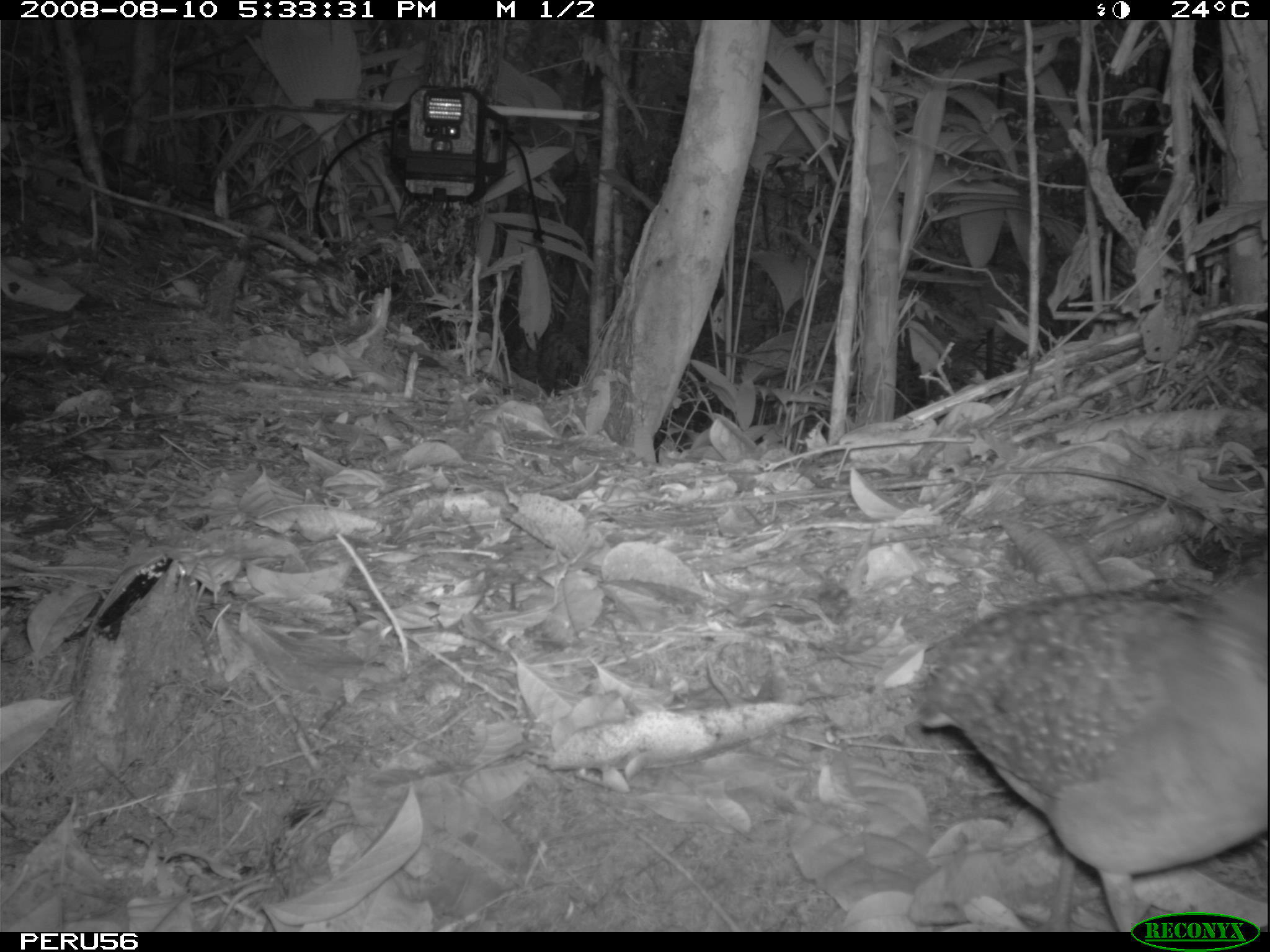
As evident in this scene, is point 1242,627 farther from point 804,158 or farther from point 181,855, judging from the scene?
point 804,158

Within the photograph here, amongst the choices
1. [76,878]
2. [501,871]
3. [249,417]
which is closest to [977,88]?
[249,417]

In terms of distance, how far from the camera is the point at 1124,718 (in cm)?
94

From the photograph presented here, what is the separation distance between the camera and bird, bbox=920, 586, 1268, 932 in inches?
33.9

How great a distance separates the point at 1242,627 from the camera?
894 mm

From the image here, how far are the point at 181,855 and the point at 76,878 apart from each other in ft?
0.43
